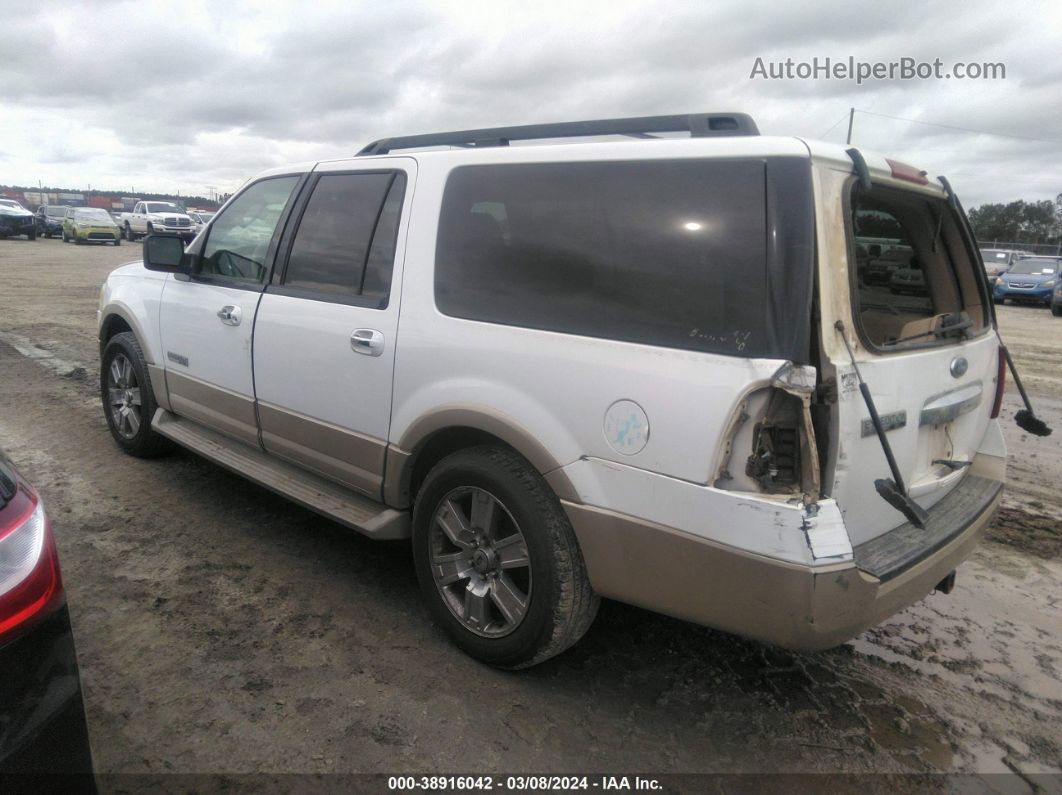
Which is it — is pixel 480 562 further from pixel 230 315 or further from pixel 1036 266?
pixel 1036 266

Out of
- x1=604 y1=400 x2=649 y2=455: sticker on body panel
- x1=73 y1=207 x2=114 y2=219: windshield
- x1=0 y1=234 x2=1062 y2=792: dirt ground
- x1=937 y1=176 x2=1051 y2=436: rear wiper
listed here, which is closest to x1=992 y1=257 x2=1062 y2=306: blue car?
x1=0 y1=234 x2=1062 y2=792: dirt ground

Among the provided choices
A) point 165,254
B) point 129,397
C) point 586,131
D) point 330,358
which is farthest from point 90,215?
point 586,131

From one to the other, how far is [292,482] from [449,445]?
107 cm

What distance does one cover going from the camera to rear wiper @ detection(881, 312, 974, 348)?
2.77m

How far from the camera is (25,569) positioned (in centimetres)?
176

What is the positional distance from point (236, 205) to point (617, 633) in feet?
10.4

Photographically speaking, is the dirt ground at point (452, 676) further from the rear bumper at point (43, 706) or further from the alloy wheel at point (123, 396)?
the alloy wheel at point (123, 396)

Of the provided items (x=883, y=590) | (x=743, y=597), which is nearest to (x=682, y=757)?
(x=743, y=597)

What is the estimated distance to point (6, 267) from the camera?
20.3 m

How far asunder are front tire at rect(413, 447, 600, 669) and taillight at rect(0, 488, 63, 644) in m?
1.38

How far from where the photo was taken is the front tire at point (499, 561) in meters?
2.66

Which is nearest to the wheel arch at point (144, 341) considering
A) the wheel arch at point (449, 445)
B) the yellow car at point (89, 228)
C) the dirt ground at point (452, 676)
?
the dirt ground at point (452, 676)

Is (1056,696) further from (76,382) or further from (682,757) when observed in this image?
(76,382)

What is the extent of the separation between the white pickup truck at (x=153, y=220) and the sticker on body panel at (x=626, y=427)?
34.4 m
